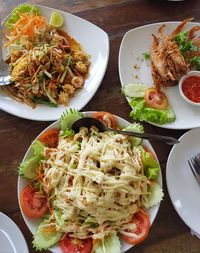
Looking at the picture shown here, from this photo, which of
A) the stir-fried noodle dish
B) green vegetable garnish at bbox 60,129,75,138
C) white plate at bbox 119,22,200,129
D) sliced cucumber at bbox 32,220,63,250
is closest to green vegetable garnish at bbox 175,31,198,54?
white plate at bbox 119,22,200,129

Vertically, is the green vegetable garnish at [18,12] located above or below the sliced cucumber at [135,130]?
above

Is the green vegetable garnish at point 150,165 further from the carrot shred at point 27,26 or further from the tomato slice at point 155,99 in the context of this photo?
the carrot shred at point 27,26

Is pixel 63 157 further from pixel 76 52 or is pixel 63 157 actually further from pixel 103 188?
pixel 76 52

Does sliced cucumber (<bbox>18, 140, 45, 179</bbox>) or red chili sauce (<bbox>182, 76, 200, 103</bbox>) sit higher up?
red chili sauce (<bbox>182, 76, 200, 103</bbox>)

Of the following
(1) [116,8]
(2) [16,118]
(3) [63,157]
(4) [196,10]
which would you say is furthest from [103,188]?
(4) [196,10]

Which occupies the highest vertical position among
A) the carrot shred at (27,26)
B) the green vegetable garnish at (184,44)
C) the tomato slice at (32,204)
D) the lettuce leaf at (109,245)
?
A: the carrot shred at (27,26)

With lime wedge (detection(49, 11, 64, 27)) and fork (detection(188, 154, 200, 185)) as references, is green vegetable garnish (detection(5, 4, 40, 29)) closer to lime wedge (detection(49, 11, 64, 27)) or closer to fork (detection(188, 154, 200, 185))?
lime wedge (detection(49, 11, 64, 27))

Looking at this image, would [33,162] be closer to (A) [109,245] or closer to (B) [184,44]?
(A) [109,245]

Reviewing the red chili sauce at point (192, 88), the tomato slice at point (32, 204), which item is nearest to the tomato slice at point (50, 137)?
the tomato slice at point (32, 204)
